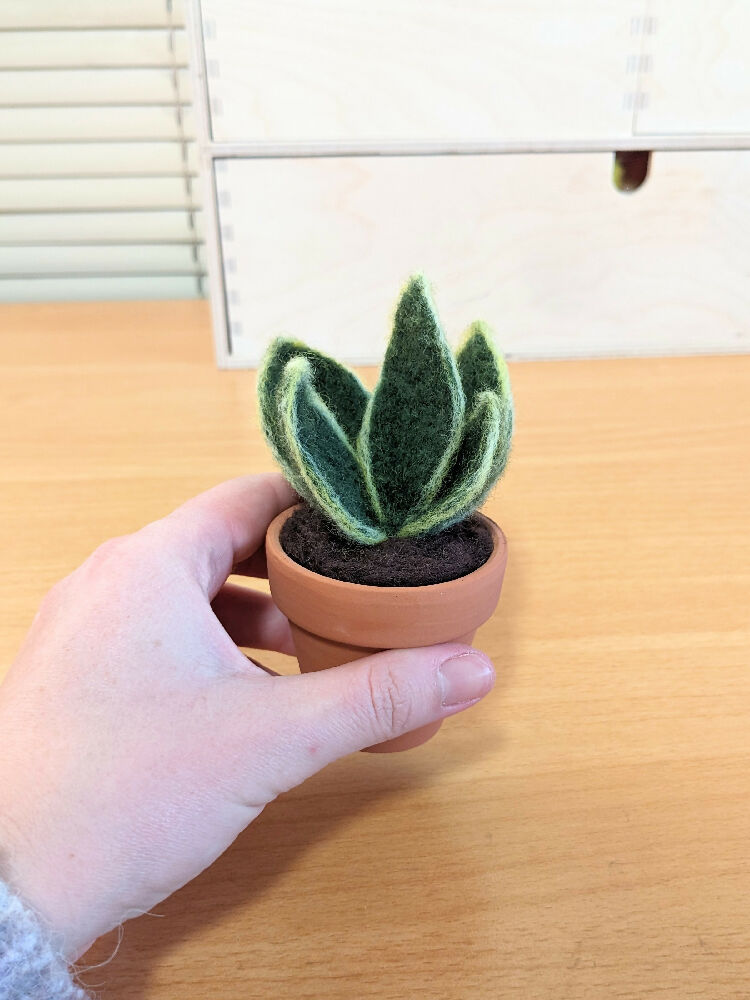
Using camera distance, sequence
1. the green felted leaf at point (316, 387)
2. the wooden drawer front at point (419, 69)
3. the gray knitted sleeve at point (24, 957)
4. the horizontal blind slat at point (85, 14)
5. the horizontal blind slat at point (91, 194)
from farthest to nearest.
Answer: the horizontal blind slat at point (91, 194)
the horizontal blind slat at point (85, 14)
the wooden drawer front at point (419, 69)
the green felted leaf at point (316, 387)
the gray knitted sleeve at point (24, 957)

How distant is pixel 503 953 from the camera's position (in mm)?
306

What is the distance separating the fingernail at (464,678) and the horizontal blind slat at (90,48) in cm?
148

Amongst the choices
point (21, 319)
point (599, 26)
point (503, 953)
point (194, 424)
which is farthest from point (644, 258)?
point (21, 319)

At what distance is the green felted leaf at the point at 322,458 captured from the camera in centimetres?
33

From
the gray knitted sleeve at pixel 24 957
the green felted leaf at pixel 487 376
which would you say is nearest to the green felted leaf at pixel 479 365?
the green felted leaf at pixel 487 376

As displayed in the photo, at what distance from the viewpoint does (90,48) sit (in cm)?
142

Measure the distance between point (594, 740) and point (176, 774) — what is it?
0.24 metres

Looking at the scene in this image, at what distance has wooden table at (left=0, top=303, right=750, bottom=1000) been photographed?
30cm

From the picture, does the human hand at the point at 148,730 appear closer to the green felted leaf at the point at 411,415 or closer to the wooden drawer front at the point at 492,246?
the green felted leaf at the point at 411,415

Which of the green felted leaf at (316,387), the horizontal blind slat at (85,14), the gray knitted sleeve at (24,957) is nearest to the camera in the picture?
the gray knitted sleeve at (24,957)

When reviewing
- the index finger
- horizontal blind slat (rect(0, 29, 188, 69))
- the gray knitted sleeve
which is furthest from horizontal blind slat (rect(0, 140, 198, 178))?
the gray knitted sleeve

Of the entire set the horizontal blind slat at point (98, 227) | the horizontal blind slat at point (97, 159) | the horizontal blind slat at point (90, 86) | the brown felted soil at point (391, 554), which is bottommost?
the brown felted soil at point (391, 554)

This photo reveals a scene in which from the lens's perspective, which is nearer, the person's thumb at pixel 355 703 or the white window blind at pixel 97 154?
the person's thumb at pixel 355 703

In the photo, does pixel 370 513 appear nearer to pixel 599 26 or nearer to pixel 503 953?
pixel 503 953
